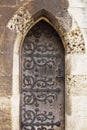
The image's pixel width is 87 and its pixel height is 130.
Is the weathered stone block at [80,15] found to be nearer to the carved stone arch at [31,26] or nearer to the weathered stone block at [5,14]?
the carved stone arch at [31,26]

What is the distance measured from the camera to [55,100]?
4.27m

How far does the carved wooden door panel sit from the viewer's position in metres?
4.21

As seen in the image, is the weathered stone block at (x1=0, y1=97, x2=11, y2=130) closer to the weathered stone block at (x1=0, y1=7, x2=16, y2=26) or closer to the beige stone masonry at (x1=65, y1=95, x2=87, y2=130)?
the beige stone masonry at (x1=65, y1=95, x2=87, y2=130)

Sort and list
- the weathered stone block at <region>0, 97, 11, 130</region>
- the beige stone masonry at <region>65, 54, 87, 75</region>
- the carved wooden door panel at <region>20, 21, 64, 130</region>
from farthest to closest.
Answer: the carved wooden door panel at <region>20, 21, 64, 130</region> → the beige stone masonry at <region>65, 54, 87, 75</region> → the weathered stone block at <region>0, 97, 11, 130</region>

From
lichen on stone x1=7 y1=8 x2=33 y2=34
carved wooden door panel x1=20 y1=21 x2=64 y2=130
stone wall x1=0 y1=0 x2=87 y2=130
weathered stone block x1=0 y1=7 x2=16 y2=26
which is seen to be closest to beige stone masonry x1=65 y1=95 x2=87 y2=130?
stone wall x1=0 y1=0 x2=87 y2=130

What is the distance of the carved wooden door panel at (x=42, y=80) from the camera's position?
4.21 metres

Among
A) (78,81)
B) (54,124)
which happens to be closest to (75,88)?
(78,81)

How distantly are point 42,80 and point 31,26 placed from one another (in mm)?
639

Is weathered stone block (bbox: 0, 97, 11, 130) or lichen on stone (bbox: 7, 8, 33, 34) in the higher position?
lichen on stone (bbox: 7, 8, 33, 34)

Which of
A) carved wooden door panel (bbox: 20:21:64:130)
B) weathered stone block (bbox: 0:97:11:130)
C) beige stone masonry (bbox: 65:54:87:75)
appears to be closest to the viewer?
weathered stone block (bbox: 0:97:11:130)

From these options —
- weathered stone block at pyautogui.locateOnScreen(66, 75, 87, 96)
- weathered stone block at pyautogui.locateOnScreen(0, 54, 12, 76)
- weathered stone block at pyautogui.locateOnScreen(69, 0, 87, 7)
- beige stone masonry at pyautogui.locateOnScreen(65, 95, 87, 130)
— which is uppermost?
weathered stone block at pyautogui.locateOnScreen(69, 0, 87, 7)

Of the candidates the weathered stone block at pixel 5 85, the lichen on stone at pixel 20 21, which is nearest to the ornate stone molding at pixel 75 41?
the lichen on stone at pixel 20 21

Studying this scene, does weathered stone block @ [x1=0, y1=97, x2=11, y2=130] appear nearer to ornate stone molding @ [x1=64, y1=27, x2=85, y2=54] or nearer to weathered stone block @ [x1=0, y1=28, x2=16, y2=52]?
weathered stone block @ [x1=0, y1=28, x2=16, y2=52]

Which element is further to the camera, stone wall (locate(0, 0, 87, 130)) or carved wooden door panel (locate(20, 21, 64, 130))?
carved wooden door panel (locate(20, 21, 64, 130))
